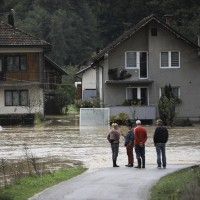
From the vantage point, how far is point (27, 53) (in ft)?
204

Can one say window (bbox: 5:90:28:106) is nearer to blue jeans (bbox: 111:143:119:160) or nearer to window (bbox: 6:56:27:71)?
window (bbox: 6:56:27:71)

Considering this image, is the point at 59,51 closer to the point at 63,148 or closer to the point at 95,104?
the point at 95,104

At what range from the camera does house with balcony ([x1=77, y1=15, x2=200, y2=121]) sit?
60.1 metres

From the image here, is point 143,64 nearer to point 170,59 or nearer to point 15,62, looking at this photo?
point 170,59

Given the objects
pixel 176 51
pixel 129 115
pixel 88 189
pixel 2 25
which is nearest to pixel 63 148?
pixel 88 189

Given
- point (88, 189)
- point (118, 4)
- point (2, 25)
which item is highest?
point (118, 4)

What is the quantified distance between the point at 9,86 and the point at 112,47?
9763mm

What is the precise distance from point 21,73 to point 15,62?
3.46 ft

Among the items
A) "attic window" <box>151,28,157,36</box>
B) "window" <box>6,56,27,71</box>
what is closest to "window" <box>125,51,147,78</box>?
"attic window" <box>151,28,157,36</box>

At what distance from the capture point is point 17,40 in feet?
204

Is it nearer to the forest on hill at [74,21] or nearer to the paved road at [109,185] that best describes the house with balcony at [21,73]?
the paved road at [109,185]

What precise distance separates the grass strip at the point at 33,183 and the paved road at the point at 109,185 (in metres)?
0.38

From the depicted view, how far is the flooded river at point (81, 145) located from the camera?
32206mm

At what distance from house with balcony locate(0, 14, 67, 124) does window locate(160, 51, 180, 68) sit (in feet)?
31.2
